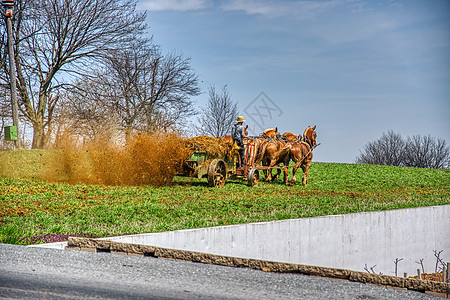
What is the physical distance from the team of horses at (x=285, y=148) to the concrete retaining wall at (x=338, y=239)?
265 inches

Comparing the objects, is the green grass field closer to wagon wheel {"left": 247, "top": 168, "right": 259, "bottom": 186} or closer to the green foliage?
the green foliage

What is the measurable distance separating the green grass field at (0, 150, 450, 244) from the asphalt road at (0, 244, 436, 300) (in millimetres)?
1991

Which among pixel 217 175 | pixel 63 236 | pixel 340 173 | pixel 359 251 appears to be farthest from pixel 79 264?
pixel 340 173

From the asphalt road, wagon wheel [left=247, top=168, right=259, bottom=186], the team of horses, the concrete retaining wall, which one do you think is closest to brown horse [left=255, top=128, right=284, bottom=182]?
the team of horses

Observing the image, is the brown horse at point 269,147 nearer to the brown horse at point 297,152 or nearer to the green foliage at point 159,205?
the brown horse at point 297,152

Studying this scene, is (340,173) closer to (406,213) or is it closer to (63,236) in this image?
(406,213)

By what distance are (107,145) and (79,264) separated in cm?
1274

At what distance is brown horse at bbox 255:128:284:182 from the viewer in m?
20.4

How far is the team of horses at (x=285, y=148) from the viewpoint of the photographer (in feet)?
67.4

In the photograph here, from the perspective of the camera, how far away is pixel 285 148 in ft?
70.3

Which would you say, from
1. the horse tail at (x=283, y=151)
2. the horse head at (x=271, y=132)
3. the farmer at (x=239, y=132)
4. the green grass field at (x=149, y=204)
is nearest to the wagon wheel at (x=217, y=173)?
the green grass field at (x=149, y=204)

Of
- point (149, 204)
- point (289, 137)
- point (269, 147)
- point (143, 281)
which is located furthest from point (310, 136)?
point (143, 281)

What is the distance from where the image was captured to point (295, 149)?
2169cm

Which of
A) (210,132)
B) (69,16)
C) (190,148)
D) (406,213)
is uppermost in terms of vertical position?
(69,16)
